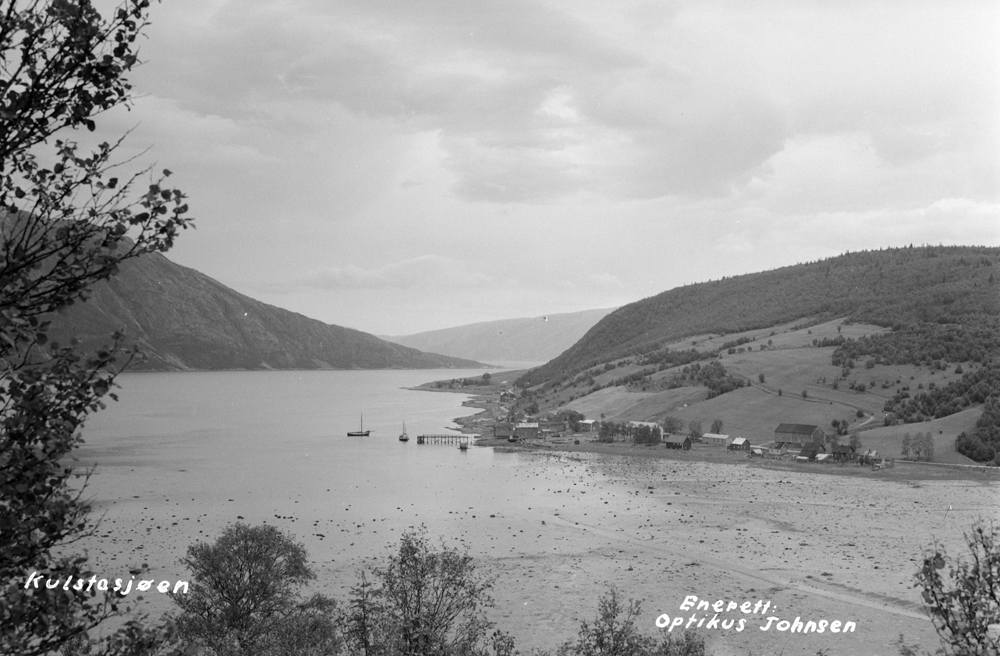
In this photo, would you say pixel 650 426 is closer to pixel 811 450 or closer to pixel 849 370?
pixel 811 450

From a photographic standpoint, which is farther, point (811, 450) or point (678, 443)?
point (678, 443)

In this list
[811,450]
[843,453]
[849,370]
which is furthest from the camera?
[849,370]

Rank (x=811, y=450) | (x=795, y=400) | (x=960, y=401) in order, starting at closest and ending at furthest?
(x=811, y=450) → (x=960, y=401) → (x=795, y=400)

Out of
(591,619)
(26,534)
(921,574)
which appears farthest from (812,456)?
(26,534)

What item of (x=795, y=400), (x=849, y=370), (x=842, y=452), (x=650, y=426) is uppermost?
(x=849, y=370)

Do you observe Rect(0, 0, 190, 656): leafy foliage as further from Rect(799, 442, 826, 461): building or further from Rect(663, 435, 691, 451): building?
Rect(663, 435, 691, 451): building

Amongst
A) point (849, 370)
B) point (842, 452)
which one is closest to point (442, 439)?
point (842, 452)

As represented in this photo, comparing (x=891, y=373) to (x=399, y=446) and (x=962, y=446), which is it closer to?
(x=962, y=446)
